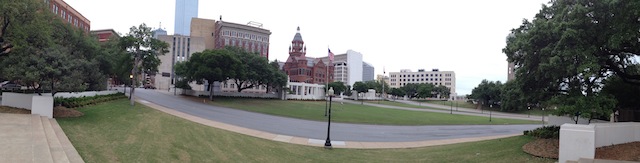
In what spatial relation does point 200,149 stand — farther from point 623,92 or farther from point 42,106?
point 623,92

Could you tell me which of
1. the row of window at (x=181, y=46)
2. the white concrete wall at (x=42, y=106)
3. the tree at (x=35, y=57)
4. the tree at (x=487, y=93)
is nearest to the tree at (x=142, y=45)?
the tree at (x=35, y=57)

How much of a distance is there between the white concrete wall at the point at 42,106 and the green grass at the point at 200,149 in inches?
33.3

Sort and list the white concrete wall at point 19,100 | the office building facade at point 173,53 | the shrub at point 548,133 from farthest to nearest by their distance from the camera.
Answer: the office building facade at point 173,53, the white concrete wall at point 19,100, the shrub at point 548,133

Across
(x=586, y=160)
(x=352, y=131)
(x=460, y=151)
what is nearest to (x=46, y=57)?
(x=352, y=131)

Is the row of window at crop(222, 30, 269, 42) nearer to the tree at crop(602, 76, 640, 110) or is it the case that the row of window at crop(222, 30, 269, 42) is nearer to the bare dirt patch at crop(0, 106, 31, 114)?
the bare dirt patch at crop(0, 106, 31, 114)

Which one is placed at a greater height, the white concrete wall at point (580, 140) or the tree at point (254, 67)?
the tree at point (254, 67)

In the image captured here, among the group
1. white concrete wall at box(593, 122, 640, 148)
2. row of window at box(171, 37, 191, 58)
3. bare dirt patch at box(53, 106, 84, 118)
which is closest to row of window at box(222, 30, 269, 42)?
row of window at box(171, 37, 191, 58)

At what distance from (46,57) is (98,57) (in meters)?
27.5

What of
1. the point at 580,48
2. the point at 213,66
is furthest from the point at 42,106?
the point at 213,66

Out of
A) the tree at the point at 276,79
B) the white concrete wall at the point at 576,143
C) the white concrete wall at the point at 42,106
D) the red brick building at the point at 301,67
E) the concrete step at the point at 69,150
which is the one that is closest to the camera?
the concrete step at the point at 69,150

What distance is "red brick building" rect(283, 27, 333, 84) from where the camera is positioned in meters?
112

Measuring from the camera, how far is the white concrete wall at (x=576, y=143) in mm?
10508

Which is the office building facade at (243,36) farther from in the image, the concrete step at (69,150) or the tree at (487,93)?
the concrete step at (69,150)

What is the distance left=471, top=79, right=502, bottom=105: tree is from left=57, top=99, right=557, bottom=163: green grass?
82216 millimetres
